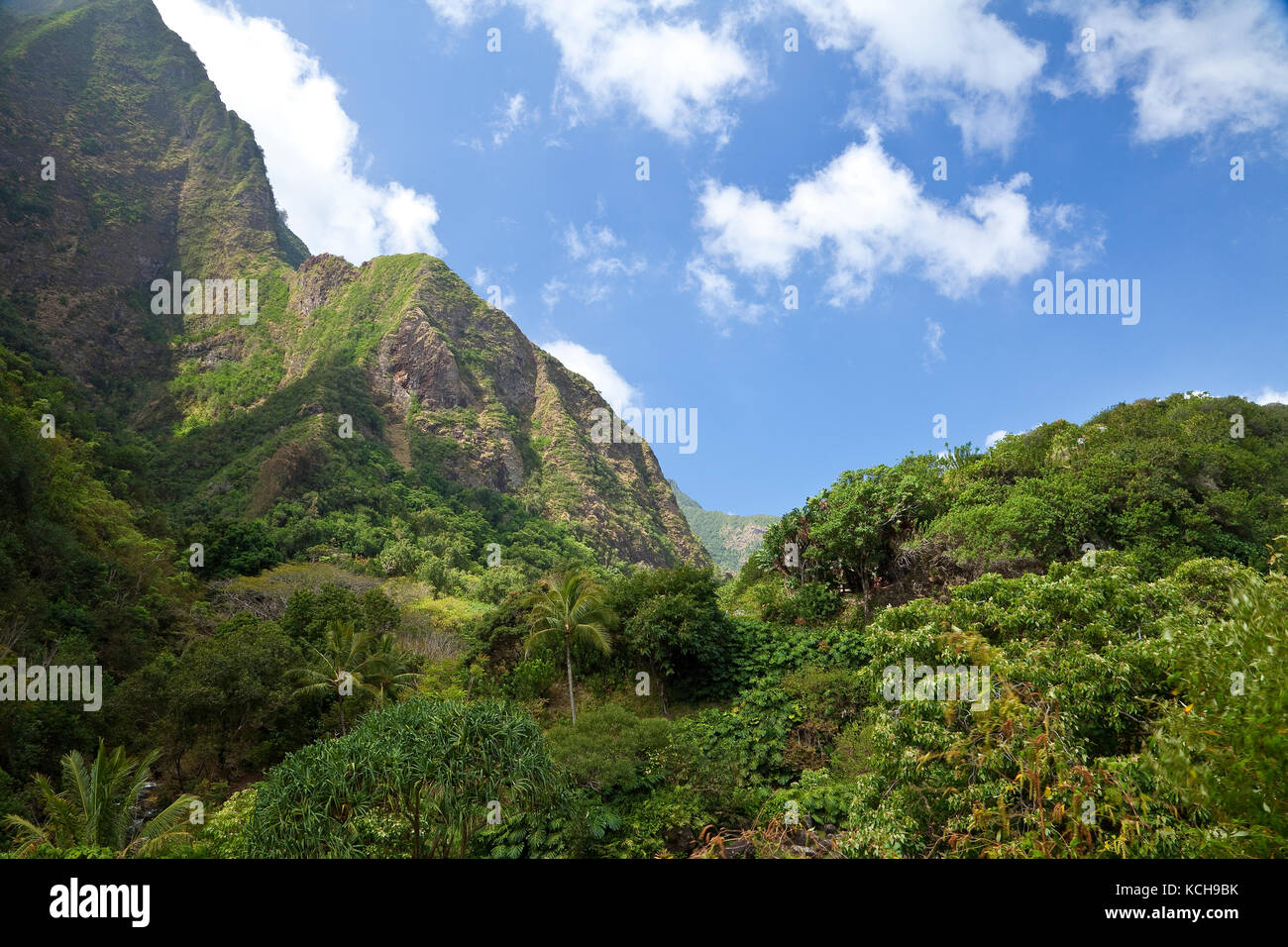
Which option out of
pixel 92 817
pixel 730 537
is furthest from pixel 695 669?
pixel 730 537

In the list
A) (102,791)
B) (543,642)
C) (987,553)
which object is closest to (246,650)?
(102,791)

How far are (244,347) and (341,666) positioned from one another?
304 feet

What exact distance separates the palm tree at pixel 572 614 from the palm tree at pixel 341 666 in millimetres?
6837

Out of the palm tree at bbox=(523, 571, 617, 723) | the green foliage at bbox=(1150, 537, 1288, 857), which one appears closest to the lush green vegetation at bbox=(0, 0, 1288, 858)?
the green foliage at bbox=(1150, 537, 1288, 857)

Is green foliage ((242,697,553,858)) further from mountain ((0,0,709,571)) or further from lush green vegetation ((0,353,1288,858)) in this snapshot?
mountain ((0,0,709,571))

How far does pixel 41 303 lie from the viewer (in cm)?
7788

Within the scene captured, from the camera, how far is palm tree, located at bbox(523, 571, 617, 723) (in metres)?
22.7

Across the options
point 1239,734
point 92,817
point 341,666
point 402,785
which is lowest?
point 92,817

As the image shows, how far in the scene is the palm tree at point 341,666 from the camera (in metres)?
23.0

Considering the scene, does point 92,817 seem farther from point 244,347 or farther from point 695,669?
point 244,347

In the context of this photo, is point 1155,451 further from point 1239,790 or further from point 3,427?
point 3,427

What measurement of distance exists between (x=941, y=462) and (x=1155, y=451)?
8.69 metres

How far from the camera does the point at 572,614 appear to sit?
22.8 meters
